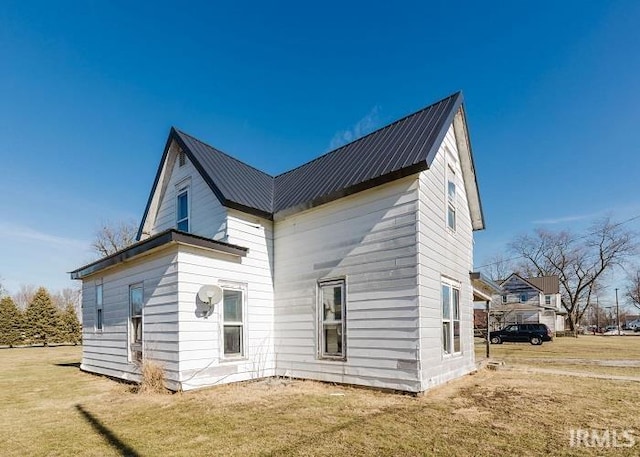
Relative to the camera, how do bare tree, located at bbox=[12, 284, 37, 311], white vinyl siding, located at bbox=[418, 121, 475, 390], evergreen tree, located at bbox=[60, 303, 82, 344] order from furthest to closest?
bare tree, located at bbox=[12, 284, 37, 311] → evergreen tree, located at bbox=[60, 303, 82, 344] → white vinyl siding, located at bbox=[418, 121, 475, 390]

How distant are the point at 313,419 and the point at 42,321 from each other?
34.9 m

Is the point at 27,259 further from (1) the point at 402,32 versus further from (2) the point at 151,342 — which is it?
(1) the point at 402,32

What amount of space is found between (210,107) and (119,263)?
1073 cm

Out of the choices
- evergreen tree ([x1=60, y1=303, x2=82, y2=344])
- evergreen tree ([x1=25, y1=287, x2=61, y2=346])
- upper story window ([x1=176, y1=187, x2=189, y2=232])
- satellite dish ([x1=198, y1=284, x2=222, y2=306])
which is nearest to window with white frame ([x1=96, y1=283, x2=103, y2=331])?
upper story window ([x1=176, y1=187, x2=189, y2=232])

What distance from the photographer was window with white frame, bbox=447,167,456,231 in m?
9.95

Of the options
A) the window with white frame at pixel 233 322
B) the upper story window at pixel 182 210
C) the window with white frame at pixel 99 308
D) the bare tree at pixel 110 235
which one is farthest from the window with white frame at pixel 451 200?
the bare tree at pixel 110 235

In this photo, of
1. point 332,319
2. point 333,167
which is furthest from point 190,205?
point 332,319

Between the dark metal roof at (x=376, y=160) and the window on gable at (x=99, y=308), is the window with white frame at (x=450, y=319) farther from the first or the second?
the window on gable at (x=99, y=308)

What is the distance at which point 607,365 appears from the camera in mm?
13594

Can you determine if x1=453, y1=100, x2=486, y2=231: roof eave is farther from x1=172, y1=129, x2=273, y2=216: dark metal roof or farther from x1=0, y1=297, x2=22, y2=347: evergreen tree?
x1=0, y1=297, x2=22, y2=347: evergreen tree

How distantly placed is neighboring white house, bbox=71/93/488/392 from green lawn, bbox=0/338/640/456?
752 millimetres

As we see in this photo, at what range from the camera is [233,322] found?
912cm

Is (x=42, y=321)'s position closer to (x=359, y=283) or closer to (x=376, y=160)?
(x=359, y=283)

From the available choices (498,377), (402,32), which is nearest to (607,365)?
(498,377)
